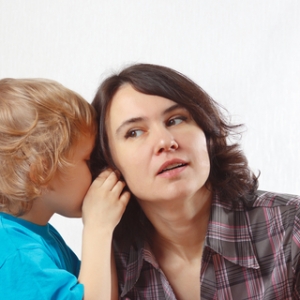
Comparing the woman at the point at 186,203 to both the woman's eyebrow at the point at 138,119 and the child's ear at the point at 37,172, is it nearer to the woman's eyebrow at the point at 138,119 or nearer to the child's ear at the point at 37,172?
the woman's eyebrow at the point at 138,119

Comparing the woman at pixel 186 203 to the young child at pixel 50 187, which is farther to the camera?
the woman at pixel 186 203

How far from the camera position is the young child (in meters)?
1.51

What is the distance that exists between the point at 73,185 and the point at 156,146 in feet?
0.83

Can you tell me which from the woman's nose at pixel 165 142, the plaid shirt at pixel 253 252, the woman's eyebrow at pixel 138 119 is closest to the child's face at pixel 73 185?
the woman's eyebrow at pixel 138 119

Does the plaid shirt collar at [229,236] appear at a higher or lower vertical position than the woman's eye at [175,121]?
lower

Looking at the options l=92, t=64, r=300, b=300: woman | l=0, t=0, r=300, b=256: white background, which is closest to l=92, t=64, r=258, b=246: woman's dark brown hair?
l=92, t=64, r=300, b=300: woman

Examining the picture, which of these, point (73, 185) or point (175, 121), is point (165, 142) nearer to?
point (175, 121)

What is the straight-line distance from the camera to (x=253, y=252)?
1.70m

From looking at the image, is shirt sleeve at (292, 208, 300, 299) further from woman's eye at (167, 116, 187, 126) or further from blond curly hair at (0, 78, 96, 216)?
blond curly hair at (0, 78, 96, 216)

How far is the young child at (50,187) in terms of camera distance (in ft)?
4.96

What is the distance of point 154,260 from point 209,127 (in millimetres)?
412

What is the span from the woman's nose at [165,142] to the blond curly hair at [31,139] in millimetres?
223

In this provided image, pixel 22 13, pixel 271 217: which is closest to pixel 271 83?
pixel 271 217

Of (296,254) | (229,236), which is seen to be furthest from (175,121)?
(296,254)
